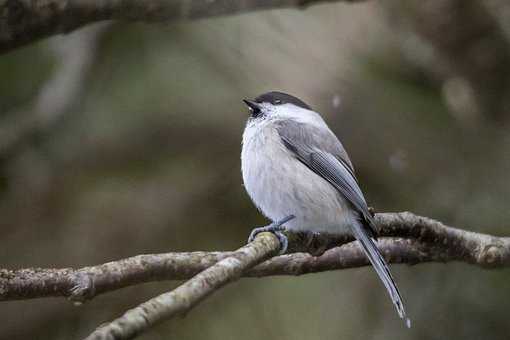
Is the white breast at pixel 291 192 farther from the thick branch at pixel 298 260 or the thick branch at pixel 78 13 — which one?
the thick branch at pixel 78 13

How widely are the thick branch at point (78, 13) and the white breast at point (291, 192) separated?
2.41ft

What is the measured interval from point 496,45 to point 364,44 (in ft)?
3.57

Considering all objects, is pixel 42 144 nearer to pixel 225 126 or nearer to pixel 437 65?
pixel 225 126

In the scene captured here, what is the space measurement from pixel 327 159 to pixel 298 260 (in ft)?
2.49

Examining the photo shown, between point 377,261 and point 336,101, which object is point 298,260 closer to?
point 377,261

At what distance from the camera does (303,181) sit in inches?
129

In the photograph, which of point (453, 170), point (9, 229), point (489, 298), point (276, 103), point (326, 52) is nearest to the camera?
point (276, 103)

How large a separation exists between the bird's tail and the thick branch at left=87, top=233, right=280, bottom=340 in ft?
2.61

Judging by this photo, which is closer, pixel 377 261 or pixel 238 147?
pixel 377 261

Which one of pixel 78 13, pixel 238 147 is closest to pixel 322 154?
pixel 78 13

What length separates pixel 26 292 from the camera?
209 centimetres

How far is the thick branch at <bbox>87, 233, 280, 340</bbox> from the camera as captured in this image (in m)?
1.56

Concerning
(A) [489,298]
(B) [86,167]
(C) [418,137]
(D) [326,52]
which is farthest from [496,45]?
(B) [86,167]

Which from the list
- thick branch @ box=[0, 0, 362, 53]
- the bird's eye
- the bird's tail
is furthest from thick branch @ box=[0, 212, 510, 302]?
thick branch @ box=[0, 0, 362, 53]
